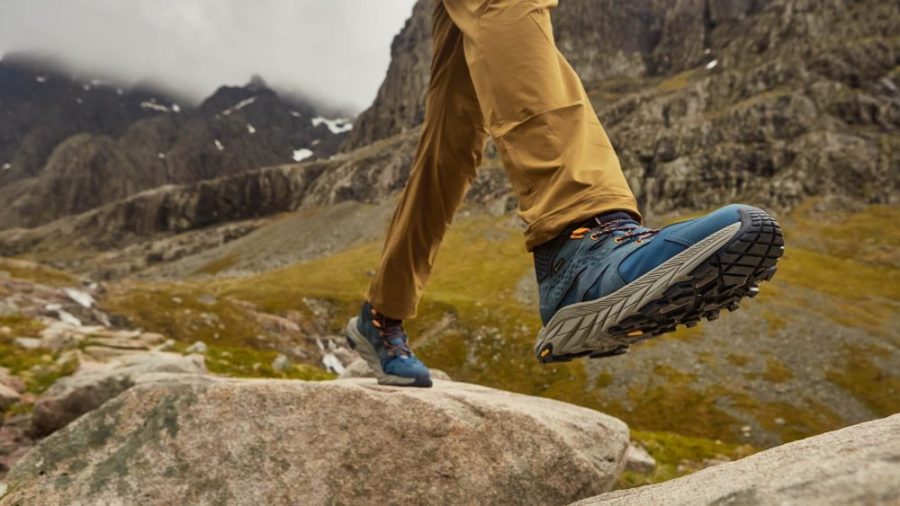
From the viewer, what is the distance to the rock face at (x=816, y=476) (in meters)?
1.89

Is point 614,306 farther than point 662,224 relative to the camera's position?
No

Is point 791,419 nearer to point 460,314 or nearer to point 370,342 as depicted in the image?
point 460,314

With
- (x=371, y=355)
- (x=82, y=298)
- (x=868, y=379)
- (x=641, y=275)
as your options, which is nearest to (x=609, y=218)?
(x=641, y=275)

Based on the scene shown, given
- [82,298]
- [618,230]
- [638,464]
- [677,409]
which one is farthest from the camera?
[82,298]

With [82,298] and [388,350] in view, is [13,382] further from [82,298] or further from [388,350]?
[82,298]

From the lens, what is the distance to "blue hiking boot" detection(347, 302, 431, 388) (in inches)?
239

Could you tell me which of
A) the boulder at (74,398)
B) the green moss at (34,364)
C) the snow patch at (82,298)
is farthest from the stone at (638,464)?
the snow patch at (82,298)

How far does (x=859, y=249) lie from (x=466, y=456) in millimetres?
103085

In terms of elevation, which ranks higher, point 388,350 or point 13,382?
point 388,350

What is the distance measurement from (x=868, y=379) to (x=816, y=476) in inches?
2015

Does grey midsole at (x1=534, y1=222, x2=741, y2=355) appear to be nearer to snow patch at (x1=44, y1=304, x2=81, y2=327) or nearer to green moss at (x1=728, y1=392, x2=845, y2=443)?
green moss at (x1=728, y1=392, x2=845, y2=443)

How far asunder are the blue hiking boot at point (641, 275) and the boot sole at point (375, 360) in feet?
9.54

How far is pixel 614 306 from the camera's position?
3088 millimetres

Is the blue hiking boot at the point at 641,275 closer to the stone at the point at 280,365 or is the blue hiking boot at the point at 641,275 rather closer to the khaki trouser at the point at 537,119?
the khaki trouser at the point at 537,119
